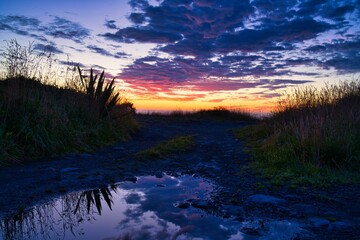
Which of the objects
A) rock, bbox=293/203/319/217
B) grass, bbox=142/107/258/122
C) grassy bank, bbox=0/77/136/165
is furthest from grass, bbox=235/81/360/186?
grass, bbox=142/107/258/122

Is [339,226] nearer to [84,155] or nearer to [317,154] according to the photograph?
[317,154]

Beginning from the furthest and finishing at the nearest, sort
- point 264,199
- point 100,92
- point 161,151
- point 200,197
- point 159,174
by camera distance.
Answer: point 100,92
point 161,151
point 159,174
point 200,197
point 264,199

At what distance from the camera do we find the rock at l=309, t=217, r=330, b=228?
215cm

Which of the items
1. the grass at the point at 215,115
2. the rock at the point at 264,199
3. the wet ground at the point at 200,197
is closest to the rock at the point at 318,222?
the wet ground at the point at 200,197

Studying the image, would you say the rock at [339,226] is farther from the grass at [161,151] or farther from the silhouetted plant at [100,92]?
the silhouetted plant at [100,92]

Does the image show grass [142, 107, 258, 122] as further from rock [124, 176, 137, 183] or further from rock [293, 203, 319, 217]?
rock [293, 203, 319, 217]

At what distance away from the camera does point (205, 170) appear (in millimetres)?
4109

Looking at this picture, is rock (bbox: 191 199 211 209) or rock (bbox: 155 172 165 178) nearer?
rock (bbox: 191 199 211 209)

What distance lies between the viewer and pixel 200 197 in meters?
2.86

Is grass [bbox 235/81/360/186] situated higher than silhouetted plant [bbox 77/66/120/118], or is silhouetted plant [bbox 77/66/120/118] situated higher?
→ silhouetted plant [bbox 77/66/120/118]

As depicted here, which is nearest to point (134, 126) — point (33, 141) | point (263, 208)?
point (33, 141)

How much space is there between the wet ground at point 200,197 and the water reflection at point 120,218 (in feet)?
0.04

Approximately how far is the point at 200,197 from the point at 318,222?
107cm

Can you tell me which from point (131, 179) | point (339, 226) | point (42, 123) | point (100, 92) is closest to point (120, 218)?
point (131, 179)
